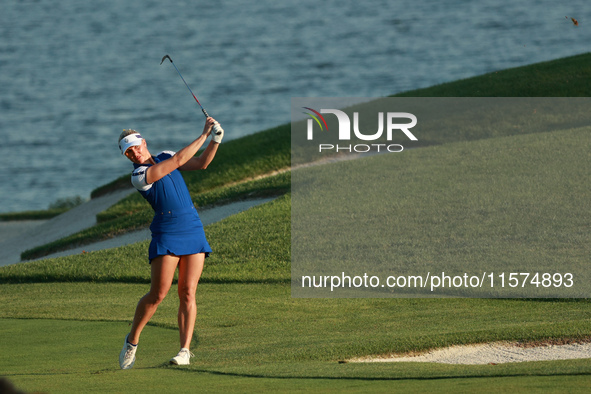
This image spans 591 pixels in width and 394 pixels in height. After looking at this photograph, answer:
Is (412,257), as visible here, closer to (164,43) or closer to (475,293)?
(475,293)

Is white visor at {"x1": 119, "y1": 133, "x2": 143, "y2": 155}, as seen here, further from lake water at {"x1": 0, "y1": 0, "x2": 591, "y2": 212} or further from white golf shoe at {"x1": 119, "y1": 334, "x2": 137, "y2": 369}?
lake water at {"x1": 0, "y1": 0, "x2": 591, "y2": 212}

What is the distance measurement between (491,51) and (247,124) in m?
28.0

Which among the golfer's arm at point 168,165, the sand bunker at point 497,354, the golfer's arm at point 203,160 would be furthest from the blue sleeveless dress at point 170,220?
the sand bunker at point 497,354

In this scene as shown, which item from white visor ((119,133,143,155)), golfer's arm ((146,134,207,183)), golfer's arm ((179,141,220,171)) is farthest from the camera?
golfer's arm ((179,141,220,171))

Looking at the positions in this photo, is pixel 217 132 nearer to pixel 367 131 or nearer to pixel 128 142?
pixel 128 142

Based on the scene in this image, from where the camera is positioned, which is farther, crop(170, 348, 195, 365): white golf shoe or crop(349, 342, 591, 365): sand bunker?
crop(349, 342, 591, 365): sand bunker

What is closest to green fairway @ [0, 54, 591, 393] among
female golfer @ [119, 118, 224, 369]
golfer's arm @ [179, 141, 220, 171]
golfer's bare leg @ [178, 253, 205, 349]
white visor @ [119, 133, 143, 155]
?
golfer's bare leg @ [178, 253, 205, 349]

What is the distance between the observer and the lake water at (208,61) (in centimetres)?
6100

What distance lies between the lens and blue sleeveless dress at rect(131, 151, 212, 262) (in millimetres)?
8078

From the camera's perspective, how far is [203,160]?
8406 millimetres

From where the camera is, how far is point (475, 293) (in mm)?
12656

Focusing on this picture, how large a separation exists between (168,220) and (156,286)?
642 mm

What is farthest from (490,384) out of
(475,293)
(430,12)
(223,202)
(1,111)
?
(430,12)

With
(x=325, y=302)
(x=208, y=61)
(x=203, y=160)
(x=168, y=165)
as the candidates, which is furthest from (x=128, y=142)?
(x=208, y=61)
